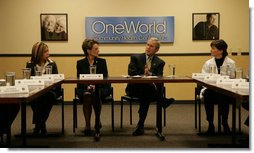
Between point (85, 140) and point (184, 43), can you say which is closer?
point (85, 140)

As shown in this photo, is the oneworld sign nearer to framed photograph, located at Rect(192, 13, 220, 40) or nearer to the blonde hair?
framed photograph, located at Rect(192, 13, 220, 40)

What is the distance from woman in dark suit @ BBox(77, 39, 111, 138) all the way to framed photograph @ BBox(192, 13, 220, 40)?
2.88 m

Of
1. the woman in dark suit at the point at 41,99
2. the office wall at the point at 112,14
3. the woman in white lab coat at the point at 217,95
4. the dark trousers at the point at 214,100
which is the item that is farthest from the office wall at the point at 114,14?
the dark trousers at the point at 214,100

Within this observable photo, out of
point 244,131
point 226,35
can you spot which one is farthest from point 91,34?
point 244,131

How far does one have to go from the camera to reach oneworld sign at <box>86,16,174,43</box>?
6.88 meters

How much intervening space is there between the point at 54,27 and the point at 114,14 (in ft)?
3.62

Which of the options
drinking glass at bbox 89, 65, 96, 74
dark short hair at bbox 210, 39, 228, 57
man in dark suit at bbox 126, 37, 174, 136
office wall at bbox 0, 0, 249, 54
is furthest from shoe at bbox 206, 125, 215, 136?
office wall at bbox 0, 0, 249, 54

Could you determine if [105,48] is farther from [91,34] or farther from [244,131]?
[244,131]

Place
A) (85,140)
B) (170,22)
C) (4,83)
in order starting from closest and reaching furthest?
(4,83) → (85,140) → (170,22)

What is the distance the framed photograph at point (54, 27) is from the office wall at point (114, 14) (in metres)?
0.08

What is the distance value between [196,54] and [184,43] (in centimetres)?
30

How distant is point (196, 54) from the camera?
22.9 feet

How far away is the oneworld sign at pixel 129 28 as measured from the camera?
688 centimetres

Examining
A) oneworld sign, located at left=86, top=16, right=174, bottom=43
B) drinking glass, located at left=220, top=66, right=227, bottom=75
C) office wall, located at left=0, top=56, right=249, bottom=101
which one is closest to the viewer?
drinking glass, located at left=220, top=66, right=227, bottom=75
